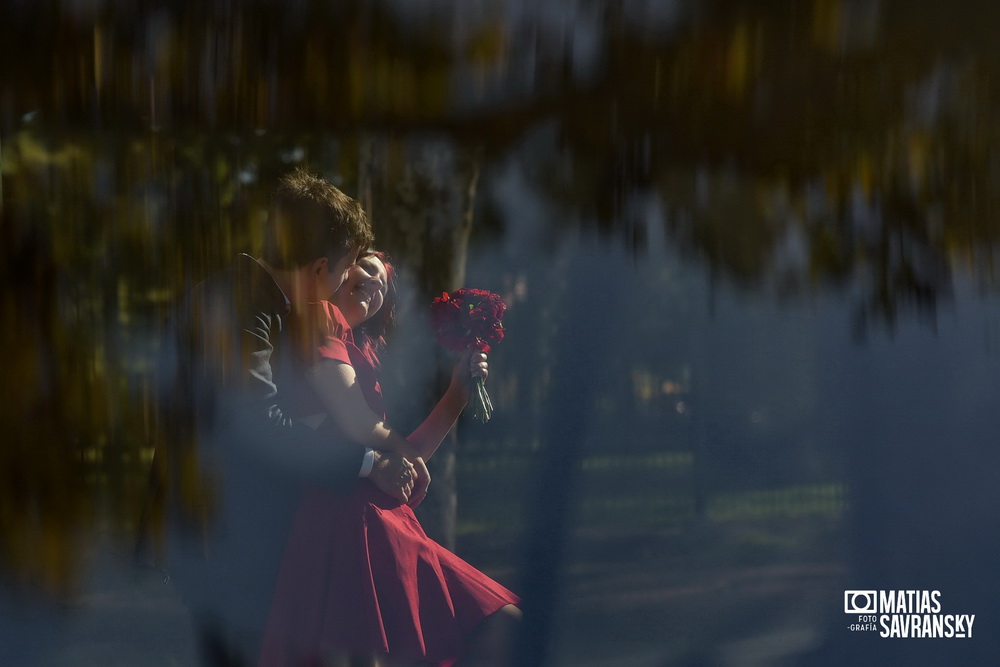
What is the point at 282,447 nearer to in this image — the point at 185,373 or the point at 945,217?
the point at 185,373

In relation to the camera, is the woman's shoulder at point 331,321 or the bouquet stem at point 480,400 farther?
the bouquet stem at point 480,400

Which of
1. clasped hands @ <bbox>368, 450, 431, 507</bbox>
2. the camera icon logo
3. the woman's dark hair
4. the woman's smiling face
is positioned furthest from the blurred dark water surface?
clasped hands @ <bbox>368, 450, 431, 507</bbox>

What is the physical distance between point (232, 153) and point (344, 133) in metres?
0.42

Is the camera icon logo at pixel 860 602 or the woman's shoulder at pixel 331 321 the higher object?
the woman's shoulder at pixel 331 321

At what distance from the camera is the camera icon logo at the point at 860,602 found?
4.33 metres

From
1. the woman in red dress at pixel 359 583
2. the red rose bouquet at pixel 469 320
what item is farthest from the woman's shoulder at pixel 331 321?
the red rose bouquet at pixel 469 320

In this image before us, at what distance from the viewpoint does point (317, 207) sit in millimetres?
3322

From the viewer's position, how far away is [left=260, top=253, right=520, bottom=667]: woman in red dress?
3193 mm

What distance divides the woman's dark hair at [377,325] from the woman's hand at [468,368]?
0.26m

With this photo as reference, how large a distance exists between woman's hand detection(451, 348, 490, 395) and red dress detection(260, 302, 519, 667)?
0.38 metres

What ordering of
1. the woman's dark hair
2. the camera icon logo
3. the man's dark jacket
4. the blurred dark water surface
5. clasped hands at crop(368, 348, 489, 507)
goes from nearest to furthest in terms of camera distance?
the man's dark jacket, clasped hands at crop(368, 348, 489, 507), the woman's dark hair, the blurred dark water surface, the camera icon logo

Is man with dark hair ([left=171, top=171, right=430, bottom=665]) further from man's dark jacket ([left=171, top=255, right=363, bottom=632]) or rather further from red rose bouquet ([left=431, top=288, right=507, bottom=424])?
red rose bouquet ([left=431, top=288, right=507, bottom=424])

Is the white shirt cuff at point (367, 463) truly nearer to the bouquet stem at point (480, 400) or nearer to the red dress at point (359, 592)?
the red dress at point (359, 592)

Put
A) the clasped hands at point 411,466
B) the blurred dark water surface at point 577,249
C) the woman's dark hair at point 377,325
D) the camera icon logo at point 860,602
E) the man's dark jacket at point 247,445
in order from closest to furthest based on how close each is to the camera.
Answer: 1. the man's dark jacket at point 247,445
2. the clasped hands at point 411,466
3. the woman's dark hair at point 377,325
4. the blurred dark water surface at point 577,249
5. the camera icon logo at point 860,602
